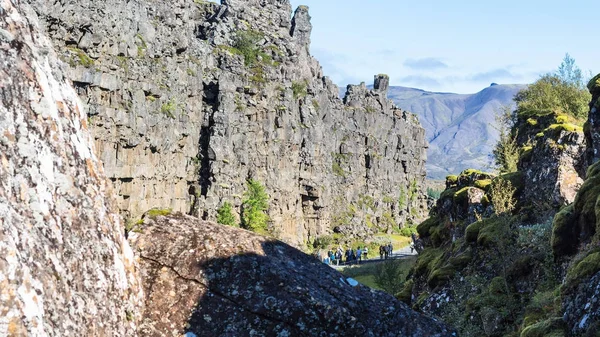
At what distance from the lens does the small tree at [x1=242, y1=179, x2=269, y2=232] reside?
316 ft

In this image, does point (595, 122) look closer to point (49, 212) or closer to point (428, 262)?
point (428, 262)

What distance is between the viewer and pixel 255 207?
321 ft

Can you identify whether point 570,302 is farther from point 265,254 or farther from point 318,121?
point 318,121

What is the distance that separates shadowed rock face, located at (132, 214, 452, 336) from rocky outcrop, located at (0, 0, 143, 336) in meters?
0.73

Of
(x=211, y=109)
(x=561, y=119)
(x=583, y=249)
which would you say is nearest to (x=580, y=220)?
(x=583, y=249)

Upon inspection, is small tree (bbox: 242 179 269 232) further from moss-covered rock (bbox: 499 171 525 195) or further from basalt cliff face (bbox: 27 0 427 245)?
moss-covered rock (bbox: 499 171 525 195)

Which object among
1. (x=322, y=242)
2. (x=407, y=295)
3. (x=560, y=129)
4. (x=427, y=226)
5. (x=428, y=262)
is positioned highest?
(x=560, y=129)

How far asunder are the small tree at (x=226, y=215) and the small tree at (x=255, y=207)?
2.61 m

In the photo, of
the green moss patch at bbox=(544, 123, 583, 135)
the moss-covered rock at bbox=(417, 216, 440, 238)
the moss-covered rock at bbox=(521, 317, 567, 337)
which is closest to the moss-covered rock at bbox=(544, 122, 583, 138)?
the green moss patch at bbox=(544, 123, 583, 135)

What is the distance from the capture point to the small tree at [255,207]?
316 feet

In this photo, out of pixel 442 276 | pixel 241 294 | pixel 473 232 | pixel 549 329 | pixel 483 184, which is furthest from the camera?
pixel 483 184

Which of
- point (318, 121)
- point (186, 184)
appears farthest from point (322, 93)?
point (186, 184)

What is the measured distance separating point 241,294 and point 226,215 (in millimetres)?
85015

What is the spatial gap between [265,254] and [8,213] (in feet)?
13.8
